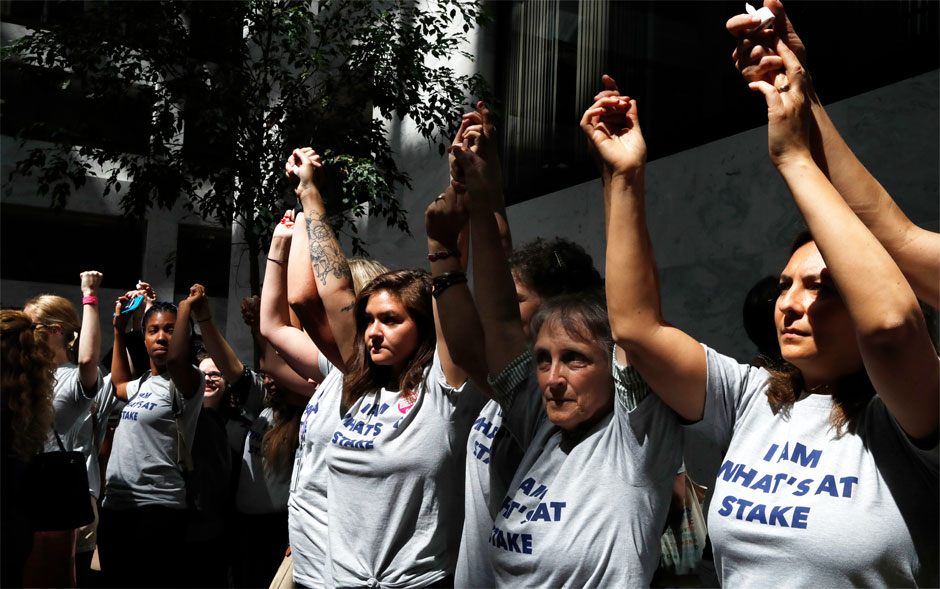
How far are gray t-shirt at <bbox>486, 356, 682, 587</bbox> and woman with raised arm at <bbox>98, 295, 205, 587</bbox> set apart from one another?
294 cm

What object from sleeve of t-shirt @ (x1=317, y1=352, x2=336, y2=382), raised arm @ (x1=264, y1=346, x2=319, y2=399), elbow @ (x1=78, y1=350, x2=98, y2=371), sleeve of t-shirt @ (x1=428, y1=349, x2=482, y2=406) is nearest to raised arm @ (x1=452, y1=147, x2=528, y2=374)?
sleeve of t-shirt @ (x1=428, y1=349, x2=482, y2=406)

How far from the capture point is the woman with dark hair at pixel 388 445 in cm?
246

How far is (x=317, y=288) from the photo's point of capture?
119 inches

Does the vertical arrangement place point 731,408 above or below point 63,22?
below

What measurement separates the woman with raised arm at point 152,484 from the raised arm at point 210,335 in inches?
7.7

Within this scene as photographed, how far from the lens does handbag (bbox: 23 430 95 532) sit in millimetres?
3279

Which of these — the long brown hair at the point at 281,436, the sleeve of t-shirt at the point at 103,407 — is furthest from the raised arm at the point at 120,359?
the long brown hair at the point at 281,436

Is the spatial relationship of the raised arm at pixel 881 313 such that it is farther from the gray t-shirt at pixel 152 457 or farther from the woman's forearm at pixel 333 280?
the gray t-shirt at pixel 152 457

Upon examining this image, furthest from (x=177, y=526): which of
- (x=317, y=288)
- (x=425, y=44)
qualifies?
(x=425, y=44)

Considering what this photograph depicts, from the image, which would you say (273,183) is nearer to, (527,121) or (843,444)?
(527,121)

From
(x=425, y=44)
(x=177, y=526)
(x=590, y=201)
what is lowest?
(x=177, y=526)

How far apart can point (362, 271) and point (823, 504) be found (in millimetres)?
1991

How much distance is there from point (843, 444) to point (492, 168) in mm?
1147

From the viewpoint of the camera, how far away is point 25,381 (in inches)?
127
